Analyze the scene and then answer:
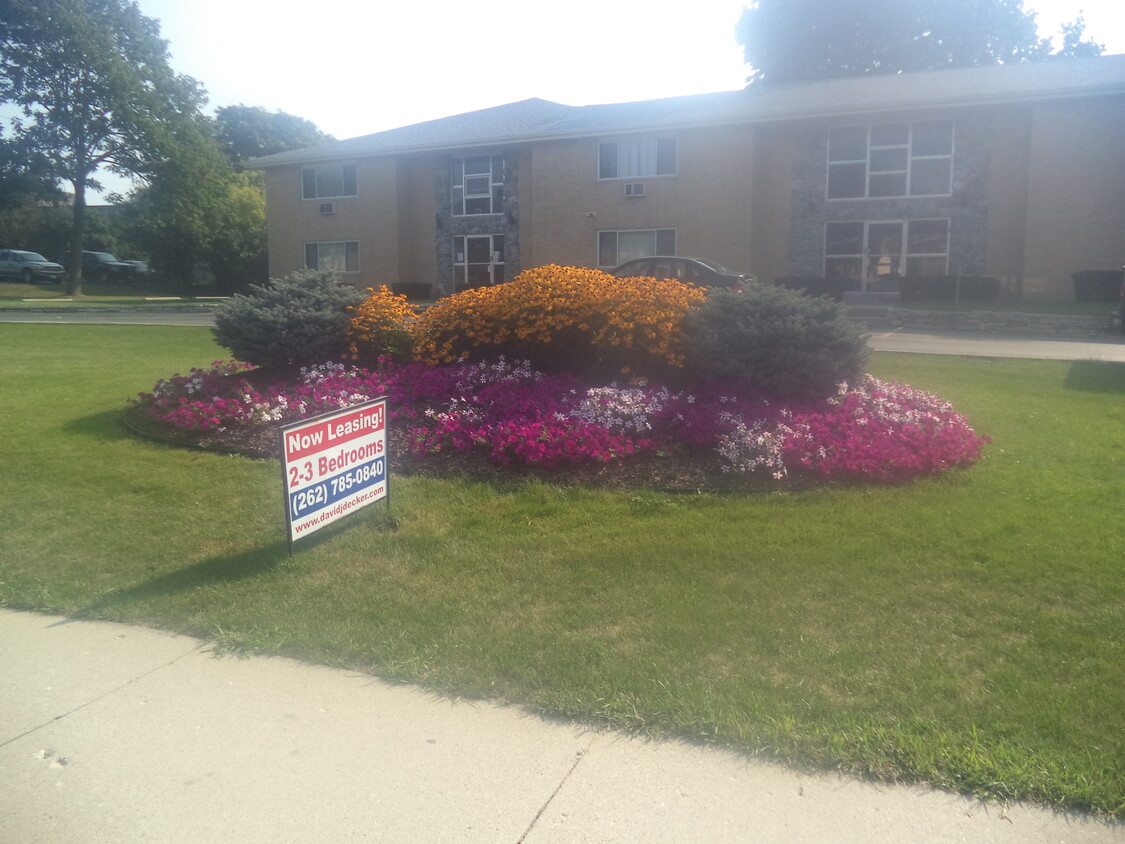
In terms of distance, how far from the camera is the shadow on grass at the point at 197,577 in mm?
5227

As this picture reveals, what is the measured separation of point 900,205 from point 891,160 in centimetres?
126

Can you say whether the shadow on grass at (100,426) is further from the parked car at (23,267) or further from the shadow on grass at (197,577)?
the parked car at (23,267)

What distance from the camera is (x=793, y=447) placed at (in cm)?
722

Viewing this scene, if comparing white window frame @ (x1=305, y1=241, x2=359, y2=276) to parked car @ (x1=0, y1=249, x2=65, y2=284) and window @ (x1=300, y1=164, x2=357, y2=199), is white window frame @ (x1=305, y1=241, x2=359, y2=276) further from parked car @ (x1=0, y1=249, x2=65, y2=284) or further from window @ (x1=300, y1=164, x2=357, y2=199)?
parked car @ (x1=0, y1=249, x2=65, y2=284)

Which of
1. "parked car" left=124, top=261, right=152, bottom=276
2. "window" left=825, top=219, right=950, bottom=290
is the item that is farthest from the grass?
"parked car" left=124, top=261, right=152, bottom=276

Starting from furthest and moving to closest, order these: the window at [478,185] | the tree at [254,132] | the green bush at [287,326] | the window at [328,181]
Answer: the tree at [254,132] < the window at [328,181] < the window at [478,185] < the green bush at [287,326]

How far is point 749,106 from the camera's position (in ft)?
91.0

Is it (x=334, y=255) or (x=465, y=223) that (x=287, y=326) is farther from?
(x=334, y=255)

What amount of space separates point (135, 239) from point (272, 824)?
49.2 m

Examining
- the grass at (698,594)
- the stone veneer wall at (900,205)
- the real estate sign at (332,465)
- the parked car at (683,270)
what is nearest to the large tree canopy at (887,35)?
the stone veneer wall at (900,205)

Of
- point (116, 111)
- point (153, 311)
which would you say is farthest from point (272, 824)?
point (116, 111)

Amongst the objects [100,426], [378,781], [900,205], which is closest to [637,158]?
[900,205]

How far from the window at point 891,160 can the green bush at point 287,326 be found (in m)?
19.8

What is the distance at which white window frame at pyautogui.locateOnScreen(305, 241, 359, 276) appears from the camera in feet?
113
